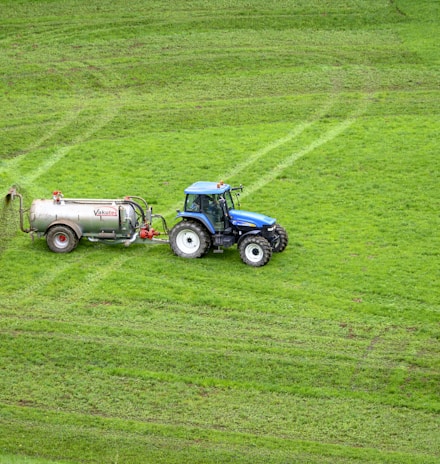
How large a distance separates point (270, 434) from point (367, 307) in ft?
28.9

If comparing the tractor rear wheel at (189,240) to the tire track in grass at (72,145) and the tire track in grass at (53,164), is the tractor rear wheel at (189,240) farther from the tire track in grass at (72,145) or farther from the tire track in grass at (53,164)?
the tire track in grass at (72,145)

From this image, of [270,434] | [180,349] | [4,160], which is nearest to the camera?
[270,434]

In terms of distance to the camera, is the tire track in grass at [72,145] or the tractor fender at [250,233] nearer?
the tractor fender at [250,233]

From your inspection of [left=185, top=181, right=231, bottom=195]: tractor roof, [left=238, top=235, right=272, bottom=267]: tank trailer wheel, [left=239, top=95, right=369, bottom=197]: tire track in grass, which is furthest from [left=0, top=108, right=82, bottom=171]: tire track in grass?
[left=238, top=235, right=272, bottom=267]: tank trailer wheel

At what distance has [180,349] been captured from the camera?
30.7 m

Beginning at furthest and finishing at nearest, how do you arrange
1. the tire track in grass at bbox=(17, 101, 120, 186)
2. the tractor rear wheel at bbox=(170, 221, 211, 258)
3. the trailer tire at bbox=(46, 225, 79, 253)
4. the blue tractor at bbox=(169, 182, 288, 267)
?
the tire track in grass at bbox=(17, 101, 120, 186), the trailer tire at bbox=(46, 225, 79, 253), the tractor rear wheel at bbox=(170, 221, 211, 258), the blue tractor at bbox=(169, 182, 288, 267)

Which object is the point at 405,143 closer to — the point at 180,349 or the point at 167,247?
the point at 167,247

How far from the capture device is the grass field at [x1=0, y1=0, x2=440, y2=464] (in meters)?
26.9

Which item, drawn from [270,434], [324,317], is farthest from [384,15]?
[270,434]

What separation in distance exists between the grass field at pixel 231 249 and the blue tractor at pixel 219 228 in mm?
664

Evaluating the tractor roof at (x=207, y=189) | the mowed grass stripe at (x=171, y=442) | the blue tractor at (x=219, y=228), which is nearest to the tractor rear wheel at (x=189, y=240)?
the blue tractor at (x=219, y=228)

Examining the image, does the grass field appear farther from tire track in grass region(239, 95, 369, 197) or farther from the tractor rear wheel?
the tractor rear wheel

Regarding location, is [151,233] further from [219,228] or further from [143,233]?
[219,228]

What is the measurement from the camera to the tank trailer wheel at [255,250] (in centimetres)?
3656
